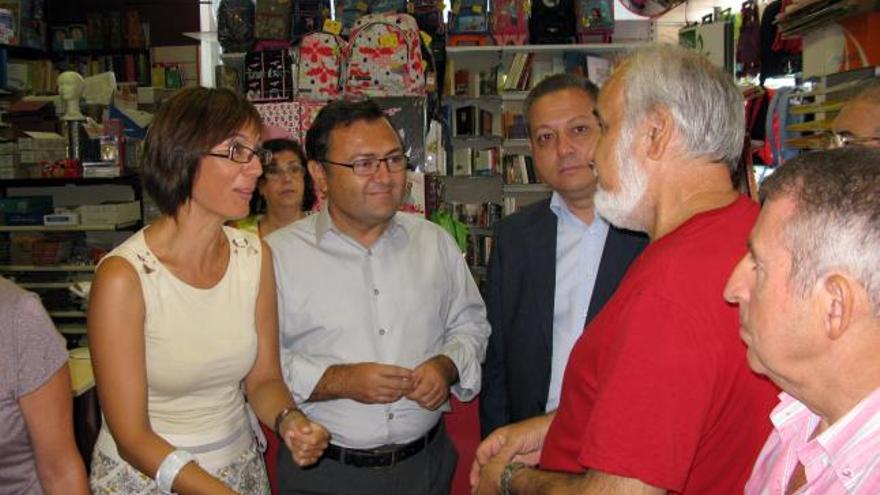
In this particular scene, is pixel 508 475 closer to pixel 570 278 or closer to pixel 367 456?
pixel 367 456

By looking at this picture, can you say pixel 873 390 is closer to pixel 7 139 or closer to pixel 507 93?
pixel 507 93

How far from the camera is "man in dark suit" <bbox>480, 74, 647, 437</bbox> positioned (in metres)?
2.21

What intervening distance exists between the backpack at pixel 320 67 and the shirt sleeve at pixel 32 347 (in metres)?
4.04

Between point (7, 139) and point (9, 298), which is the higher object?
point (7, 139)

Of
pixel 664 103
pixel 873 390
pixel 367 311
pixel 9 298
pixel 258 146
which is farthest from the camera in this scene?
pixel 367 311

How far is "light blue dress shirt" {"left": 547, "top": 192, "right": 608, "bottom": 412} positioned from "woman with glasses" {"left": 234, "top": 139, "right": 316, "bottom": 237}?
2.01 m

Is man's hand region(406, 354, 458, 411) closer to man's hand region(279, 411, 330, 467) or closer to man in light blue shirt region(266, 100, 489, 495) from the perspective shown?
man in light blue shirt region(266, 100, 489, 495)

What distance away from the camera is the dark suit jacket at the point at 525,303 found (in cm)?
219

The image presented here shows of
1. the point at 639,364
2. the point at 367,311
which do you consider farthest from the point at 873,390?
the point at 367,311

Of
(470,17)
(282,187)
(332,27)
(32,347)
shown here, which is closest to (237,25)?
(332,27)

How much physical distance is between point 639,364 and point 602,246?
1184 mm

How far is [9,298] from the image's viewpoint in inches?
56.9

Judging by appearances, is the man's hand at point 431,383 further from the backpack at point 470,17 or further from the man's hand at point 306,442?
the backpack at point 470,17

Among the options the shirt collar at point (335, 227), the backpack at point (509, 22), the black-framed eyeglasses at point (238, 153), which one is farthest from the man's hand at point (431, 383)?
the backpack at point (509, 22)
